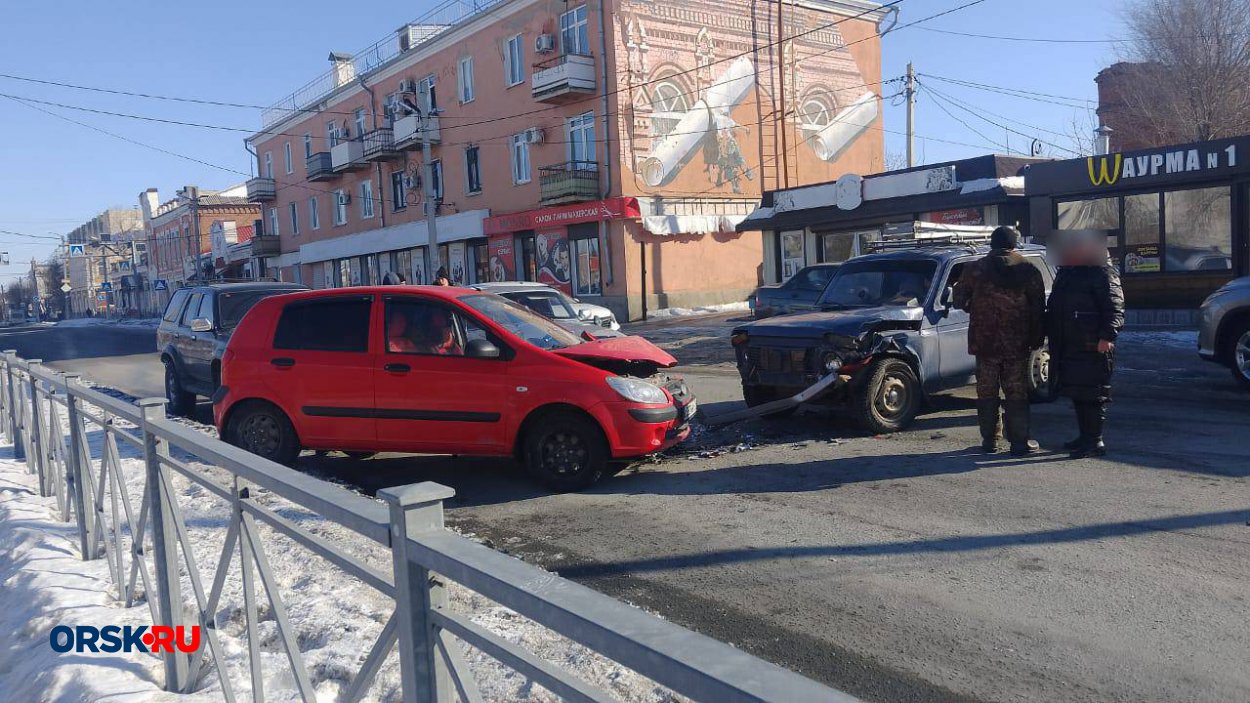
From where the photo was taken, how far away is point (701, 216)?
3095 cm

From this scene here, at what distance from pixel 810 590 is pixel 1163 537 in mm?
2295

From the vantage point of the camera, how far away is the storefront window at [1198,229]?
18.1m

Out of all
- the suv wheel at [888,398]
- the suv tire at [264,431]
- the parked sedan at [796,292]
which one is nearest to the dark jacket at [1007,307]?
the suv wheel at [888,398]

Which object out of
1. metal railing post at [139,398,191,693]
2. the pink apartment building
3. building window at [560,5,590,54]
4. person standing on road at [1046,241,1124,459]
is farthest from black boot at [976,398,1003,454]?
building window at [560,5,590,54]

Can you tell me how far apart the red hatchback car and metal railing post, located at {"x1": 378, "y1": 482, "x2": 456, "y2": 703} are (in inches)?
196

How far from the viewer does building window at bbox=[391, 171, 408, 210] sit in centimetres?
4103

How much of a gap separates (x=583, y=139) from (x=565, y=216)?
269cm

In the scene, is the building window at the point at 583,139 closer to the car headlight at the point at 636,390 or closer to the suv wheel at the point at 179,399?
the suv wheel at the point at 179,399

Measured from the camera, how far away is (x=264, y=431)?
310 inches

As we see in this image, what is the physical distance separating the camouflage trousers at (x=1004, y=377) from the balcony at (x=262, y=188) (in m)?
53.4

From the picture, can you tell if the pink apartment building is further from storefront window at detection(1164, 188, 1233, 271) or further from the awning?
storefront window at detection(1164, 188, 1233, 271)

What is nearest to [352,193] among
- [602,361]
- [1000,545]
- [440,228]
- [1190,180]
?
[440,228]

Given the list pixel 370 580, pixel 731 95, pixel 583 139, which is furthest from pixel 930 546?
pixel 731 95

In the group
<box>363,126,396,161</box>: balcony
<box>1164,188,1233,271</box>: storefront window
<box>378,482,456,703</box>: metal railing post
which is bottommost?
<box>378,482,456,703</box>: metal railing post
